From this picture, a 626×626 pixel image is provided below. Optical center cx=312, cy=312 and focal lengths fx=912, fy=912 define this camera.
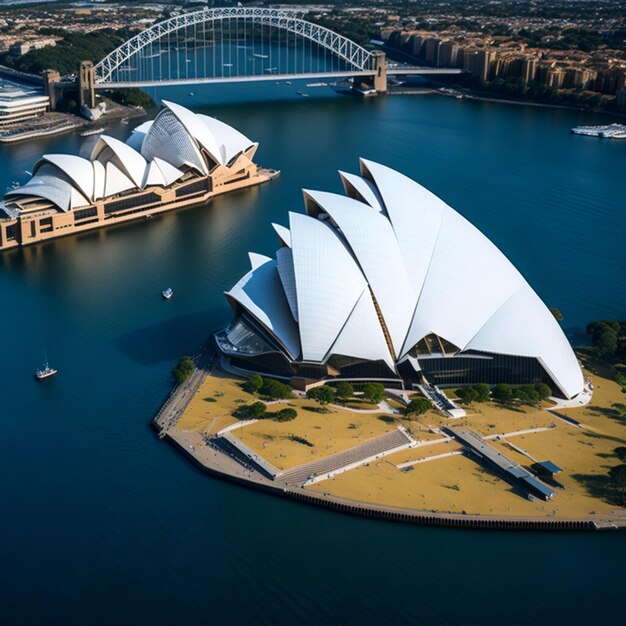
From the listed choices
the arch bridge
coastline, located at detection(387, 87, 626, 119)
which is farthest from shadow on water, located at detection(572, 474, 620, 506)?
coastline, located at detection(387, 87, 626, 119)

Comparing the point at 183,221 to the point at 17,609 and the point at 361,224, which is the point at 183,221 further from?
the point at 17,609

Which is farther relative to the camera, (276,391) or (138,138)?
(138,138)

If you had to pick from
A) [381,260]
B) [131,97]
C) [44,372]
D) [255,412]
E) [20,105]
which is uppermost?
[381,260]

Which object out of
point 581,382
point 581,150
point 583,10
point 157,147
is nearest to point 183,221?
point 157,147

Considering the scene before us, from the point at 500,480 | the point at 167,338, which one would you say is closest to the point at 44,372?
the point at 167,338

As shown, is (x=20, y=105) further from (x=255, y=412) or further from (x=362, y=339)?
(x=255, y=412)
